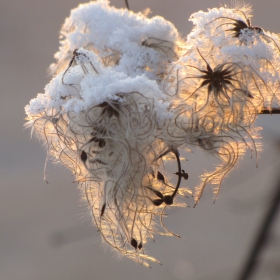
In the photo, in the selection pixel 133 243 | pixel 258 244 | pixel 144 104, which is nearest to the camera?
pixel 144 104

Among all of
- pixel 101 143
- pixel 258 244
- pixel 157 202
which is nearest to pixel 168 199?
pixel 157 202

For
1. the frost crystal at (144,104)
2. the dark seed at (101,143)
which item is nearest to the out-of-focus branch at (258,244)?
the frost crystal at (144,104)

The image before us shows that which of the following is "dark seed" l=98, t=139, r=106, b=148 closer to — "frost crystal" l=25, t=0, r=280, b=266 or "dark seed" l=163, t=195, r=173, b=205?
"frost crystal" l=25, t=0, r=280, b=266

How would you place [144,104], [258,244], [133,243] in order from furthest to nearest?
[258,244]
[133,243]
[144,104]

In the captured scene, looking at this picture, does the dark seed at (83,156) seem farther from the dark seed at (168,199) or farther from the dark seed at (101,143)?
the dark seed at (168,199)

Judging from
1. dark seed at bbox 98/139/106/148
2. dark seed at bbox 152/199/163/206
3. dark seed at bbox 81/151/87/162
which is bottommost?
dark seed at bbox 152/199/163/206

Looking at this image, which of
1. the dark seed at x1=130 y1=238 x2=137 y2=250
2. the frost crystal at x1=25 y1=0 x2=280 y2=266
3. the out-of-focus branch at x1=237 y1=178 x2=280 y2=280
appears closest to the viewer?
the frost crystal at x1=25 y1=0 x2=280 y2=266

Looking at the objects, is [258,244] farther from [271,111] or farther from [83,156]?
[83,156]

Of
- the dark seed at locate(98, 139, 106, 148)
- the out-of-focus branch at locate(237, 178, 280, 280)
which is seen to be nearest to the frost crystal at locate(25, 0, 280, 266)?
the dark seed at locate(98, 139, 106, 148)
